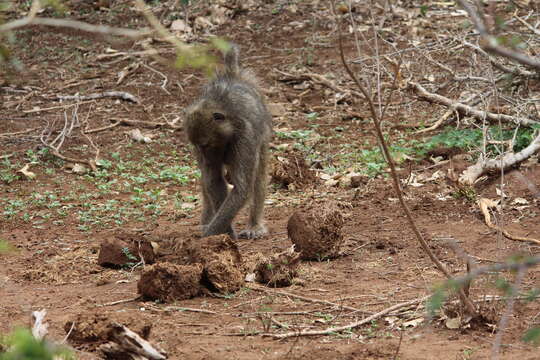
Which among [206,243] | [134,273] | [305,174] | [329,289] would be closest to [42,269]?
[134,273]

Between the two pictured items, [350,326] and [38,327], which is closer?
[38,327]

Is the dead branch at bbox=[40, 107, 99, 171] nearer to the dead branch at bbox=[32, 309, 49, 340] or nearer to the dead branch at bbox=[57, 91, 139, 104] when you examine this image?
the dead branch at bbox=[57, 91, 139, 104]

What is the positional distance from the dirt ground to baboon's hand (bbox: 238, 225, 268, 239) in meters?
0.10

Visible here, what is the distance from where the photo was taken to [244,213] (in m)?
8.98

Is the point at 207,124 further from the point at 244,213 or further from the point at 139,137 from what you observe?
the point at 139,137

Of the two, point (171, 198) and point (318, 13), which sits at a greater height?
point (318, 13)

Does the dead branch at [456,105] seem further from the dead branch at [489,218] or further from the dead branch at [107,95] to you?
the dead branch at [107,95]

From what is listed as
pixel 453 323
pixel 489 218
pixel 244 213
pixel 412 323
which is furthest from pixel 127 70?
pixel 453 323

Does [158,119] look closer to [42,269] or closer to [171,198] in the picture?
[171,198]

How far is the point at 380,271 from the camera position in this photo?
614 cm

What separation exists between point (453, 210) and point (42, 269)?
12.5 ft

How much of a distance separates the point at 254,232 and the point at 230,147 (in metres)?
0.92

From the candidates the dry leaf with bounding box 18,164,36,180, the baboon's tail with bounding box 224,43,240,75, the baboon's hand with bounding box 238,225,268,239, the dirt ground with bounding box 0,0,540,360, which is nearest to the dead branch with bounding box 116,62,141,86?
the dirt ground with bounding box 0,0,540,360

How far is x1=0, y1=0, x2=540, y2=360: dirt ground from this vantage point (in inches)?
188
